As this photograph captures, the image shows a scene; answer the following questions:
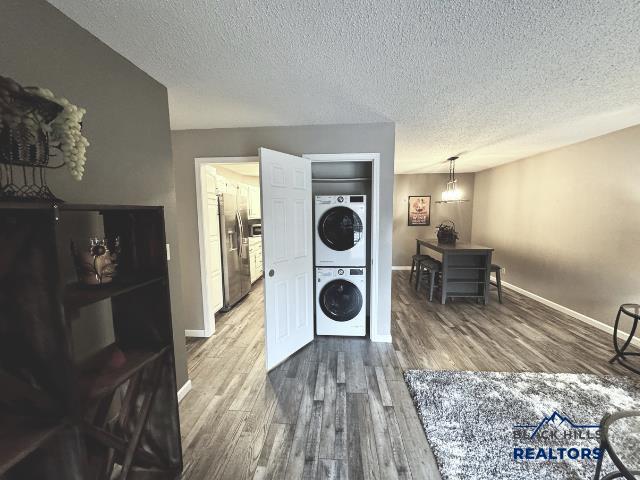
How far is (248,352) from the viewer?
283 cm

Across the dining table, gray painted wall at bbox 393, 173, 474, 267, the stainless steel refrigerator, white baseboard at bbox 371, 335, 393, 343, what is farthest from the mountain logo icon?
gray painted wall at bbox 393, 173, 474, 267

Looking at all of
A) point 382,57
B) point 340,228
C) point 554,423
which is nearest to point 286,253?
point 340,228

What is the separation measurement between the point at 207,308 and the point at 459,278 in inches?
155

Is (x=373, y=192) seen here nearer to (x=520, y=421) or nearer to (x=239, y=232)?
(x=520, y=421)

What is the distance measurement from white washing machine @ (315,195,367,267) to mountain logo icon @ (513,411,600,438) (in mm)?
1865

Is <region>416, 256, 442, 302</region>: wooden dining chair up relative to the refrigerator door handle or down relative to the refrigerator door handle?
down

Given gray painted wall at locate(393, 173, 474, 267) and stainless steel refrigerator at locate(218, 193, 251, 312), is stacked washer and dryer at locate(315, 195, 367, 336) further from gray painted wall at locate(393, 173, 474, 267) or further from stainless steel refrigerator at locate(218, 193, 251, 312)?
gray painted wall at locate(393, 173, 474, 267)

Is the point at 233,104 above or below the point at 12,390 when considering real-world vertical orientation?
above

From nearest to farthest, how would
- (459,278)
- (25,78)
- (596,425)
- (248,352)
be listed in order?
(25,78)
(596,425)
(248,352)
(459,278)

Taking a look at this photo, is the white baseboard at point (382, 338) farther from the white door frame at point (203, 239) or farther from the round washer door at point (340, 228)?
the white door frame at point (203, 239)

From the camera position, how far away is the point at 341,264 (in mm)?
3033

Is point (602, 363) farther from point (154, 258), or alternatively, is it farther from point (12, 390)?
point (12, 390)

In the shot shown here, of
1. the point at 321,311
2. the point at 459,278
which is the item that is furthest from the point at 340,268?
the point at 459,278

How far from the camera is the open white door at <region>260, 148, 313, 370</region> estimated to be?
2.35m
